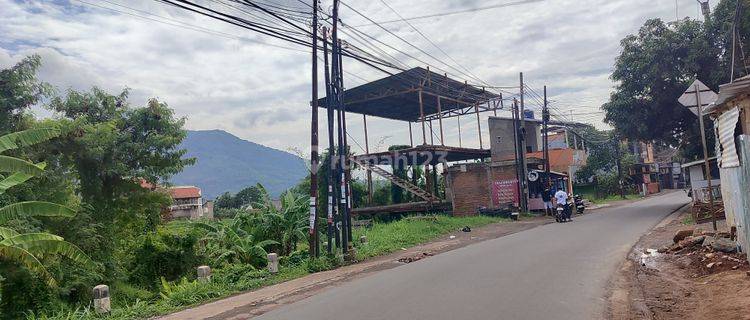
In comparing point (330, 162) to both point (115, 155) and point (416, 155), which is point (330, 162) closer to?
point (115, 155)

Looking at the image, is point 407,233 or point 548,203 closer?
point 407,233

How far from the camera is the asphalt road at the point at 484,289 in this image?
737 centimetres

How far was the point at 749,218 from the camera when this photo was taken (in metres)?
8.27

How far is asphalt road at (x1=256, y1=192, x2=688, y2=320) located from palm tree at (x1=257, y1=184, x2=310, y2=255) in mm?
4968

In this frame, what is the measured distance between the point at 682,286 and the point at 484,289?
3229 millimetres

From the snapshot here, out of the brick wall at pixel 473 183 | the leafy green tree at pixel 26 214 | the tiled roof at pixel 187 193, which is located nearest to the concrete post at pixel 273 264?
the leafy green tree at pixel 26 214

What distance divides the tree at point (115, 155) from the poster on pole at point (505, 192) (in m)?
19.1

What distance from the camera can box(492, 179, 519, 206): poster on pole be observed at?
31891mm

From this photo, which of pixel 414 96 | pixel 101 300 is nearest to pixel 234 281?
pixel 101 300

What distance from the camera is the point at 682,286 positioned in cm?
883

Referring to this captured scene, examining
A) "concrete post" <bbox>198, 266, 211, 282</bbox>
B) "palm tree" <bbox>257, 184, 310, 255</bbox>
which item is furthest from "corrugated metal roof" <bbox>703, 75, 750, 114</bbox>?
"palm tree" <bbox>257, 184, 310, 255</bbox>

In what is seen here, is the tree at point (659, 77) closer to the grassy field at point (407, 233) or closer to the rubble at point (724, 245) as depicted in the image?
the grassy field at point (407, 233)

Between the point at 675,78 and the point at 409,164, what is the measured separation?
51.5 ft

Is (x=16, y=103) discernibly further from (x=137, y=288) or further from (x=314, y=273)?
(x=314, y=273)
